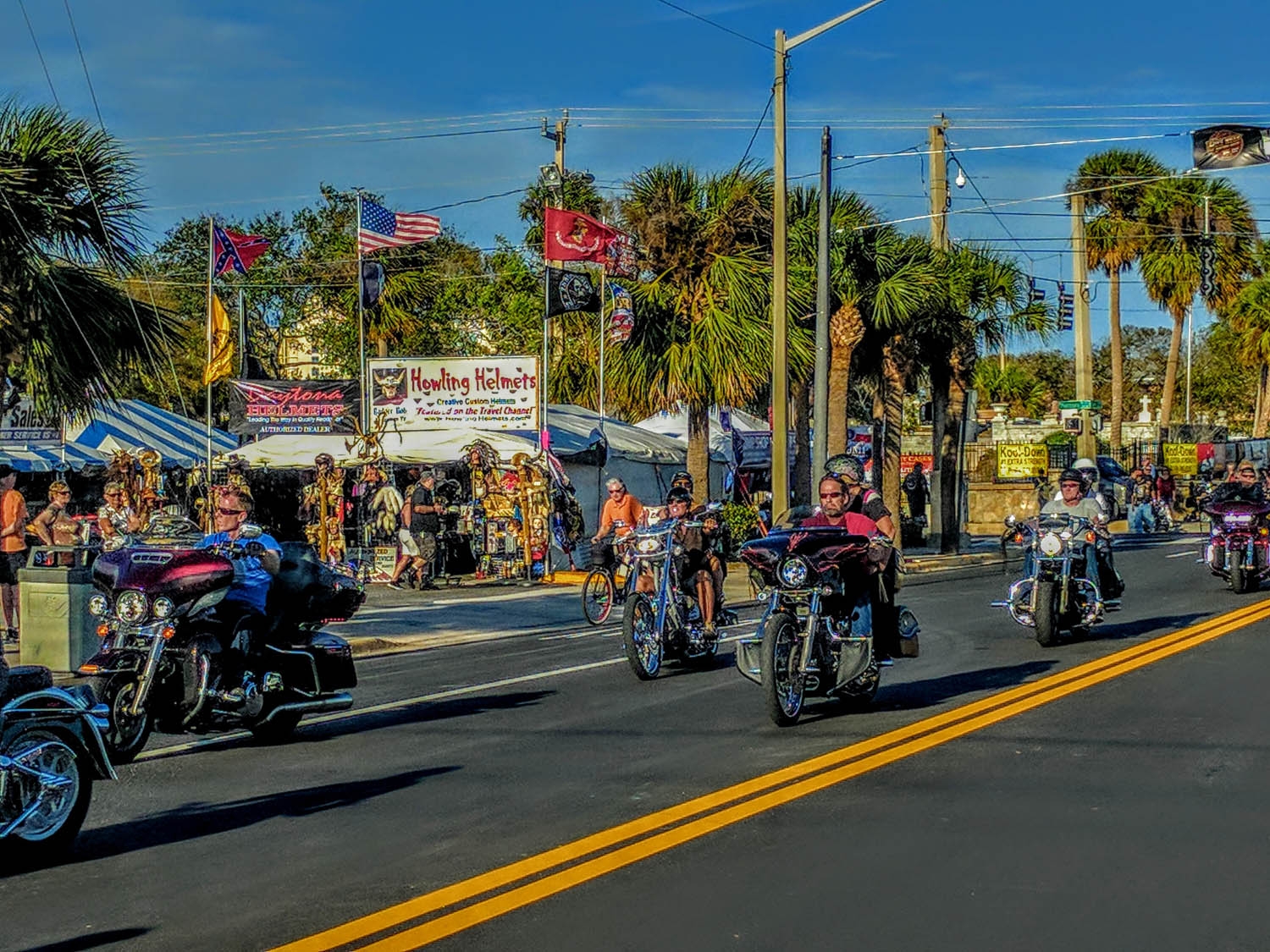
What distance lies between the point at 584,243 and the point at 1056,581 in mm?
14262

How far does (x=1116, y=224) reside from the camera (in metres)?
52.9

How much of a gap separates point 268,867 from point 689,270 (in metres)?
22.3

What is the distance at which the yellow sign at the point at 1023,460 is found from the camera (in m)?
40.9

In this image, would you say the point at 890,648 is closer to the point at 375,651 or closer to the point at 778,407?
the point at 375,651

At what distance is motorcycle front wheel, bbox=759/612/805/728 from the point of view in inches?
410

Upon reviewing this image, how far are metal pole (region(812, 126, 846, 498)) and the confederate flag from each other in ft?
34.2

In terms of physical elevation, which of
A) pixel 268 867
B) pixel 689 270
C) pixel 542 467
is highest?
pixel 689 270

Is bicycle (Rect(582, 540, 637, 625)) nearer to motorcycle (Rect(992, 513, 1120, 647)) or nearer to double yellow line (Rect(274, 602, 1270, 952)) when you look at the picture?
motorcycle (Rect(992, 513, 1120, 647))

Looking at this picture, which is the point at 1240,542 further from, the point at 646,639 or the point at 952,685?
the point at 646,639

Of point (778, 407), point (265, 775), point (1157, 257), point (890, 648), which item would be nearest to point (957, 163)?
point (778, 407)

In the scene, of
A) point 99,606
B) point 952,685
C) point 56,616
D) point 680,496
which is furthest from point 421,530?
point 99,606

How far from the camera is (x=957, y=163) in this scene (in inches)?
1442

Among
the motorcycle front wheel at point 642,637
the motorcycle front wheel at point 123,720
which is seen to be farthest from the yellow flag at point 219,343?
the motorcycle front wheel at point 123,720

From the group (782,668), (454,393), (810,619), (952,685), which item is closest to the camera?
(782,668)
